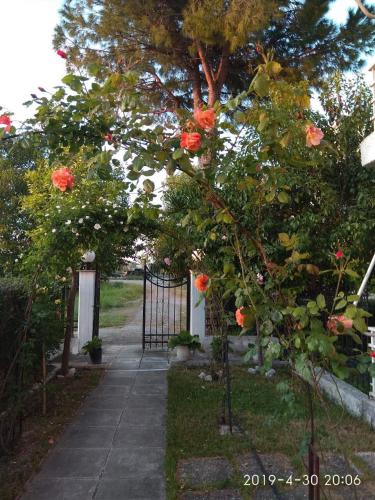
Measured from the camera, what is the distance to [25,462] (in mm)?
3932

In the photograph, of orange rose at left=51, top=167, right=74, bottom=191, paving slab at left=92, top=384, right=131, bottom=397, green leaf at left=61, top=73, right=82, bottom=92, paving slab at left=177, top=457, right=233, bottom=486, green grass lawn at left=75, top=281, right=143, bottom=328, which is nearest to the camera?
green leaf at left=61, top=73, right=82, bottom=92

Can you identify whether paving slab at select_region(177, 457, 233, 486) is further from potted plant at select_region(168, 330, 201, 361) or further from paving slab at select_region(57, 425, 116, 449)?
potted plant at select_region(168, 330, 201, 361)

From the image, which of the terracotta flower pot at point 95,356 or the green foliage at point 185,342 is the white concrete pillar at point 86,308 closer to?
the terracotta flower pot at point 95,356

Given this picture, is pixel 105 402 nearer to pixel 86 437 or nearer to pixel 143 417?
pixel 143 417

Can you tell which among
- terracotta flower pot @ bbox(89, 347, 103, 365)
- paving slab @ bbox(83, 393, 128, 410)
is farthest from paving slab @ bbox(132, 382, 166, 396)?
terracotta flower pot @ bbox(89, 347, 103, 365)

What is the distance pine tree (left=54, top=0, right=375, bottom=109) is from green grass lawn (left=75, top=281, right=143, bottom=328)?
717cm

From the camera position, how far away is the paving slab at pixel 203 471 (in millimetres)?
3551

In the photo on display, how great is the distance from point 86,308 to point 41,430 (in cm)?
473

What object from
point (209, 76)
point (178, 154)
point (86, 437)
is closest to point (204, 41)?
point (209, 76)

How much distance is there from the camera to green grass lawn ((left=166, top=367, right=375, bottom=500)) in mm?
3879

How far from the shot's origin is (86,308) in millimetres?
9492

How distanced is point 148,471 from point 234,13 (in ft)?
27.2

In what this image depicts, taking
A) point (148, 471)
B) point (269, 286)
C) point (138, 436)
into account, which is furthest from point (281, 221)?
point (269, 286)

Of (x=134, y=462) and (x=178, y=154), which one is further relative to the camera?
(x=134, y=462)
